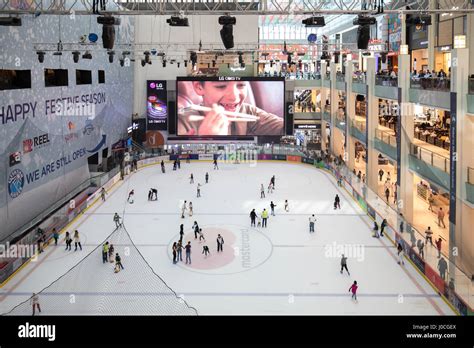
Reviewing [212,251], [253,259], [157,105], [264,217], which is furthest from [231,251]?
[157,105]

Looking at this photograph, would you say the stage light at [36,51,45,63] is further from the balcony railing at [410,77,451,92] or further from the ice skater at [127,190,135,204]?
the balcony railing at [410,77,451,92]

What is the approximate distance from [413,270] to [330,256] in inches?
126

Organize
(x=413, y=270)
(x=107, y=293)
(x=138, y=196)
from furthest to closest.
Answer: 1. (x=138, y=196)
2. (x=413, y=270)
3. (x=107, y=293)

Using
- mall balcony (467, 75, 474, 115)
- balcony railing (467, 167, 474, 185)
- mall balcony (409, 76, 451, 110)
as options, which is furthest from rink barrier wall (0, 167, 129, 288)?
mall balcony (409, 76, 451, 110)

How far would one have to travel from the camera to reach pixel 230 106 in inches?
1730

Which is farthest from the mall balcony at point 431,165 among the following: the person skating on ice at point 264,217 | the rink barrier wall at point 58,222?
the rink barrier wall at point 58,222

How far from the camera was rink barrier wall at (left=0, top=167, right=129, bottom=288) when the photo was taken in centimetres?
1778

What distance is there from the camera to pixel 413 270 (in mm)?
18516

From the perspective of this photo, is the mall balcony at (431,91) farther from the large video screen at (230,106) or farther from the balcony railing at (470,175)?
the large video screen at (230,106)
